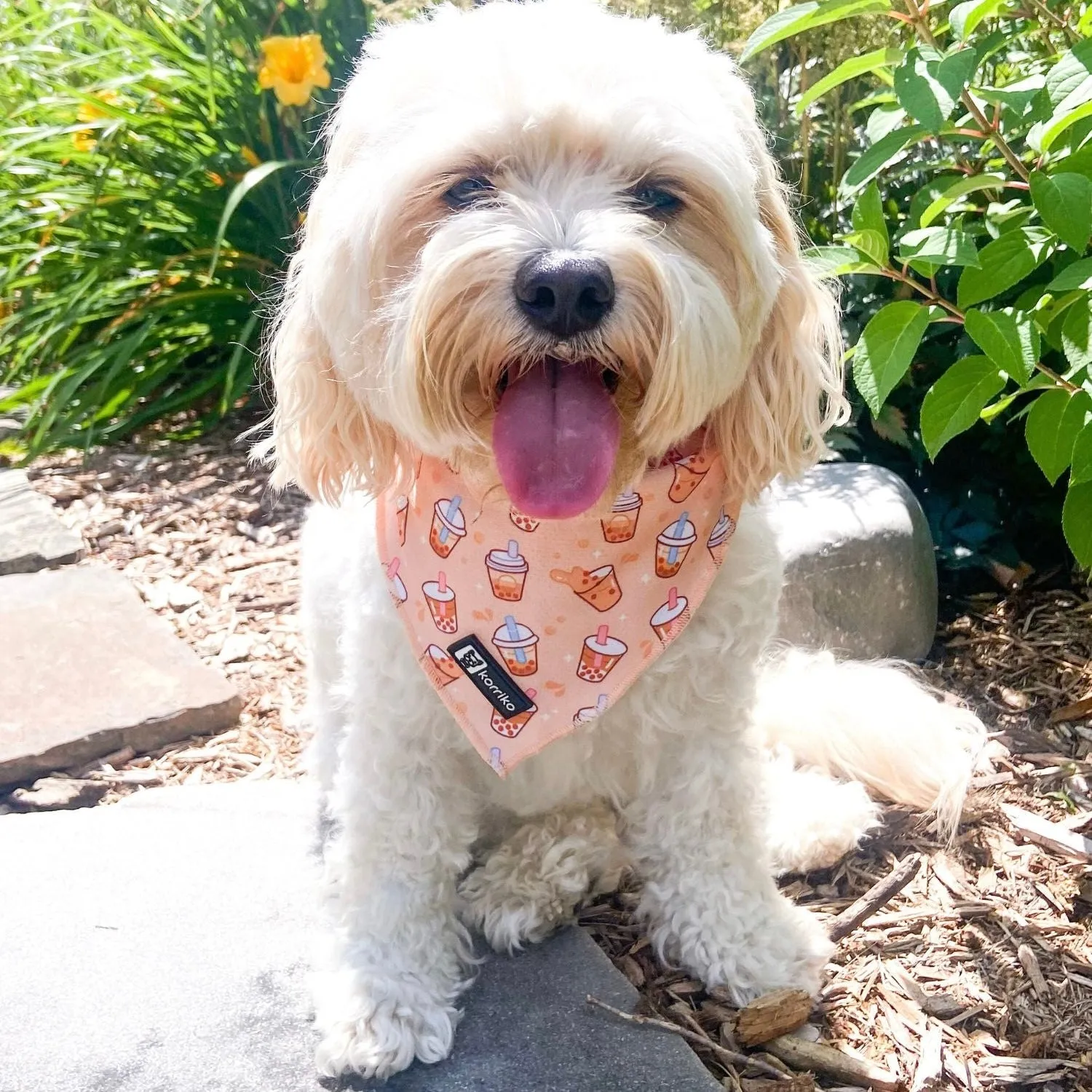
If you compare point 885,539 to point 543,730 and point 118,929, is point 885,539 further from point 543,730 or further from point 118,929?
point 118,929

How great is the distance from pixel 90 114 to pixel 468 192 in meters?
3.91

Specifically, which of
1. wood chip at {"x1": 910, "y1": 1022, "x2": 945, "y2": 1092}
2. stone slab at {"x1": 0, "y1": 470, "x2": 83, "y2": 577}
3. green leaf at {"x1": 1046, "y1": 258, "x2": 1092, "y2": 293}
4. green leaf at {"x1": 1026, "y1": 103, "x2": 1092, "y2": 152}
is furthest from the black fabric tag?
stone slab at {"x1": 0, "y1": 470, "x2": 83, "y2": 577}

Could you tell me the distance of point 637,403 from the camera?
1812mm

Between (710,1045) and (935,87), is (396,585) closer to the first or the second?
(710,1045)

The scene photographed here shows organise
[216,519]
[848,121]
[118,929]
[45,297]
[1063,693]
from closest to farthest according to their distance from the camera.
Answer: [118,929], [1063,693], [848,121], [216,519], [45,297]

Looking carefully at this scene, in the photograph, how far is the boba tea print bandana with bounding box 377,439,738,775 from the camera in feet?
6.77

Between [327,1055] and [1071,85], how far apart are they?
76.9 inches

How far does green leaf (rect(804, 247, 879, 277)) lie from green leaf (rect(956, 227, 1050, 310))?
262mm

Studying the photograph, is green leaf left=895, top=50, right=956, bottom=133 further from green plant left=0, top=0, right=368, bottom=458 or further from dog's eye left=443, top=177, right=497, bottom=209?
green plant left=0, top=0, right=368, bottom=458

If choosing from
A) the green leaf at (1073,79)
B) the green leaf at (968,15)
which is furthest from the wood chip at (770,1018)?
the green leaf at (968,15)

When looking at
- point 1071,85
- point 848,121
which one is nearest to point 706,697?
point 1071,85

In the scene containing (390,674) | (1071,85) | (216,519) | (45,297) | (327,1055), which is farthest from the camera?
(45,297)

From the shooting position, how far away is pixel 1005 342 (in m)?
1.88

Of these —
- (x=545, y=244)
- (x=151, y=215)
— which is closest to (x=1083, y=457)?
(x=545, y=244)
